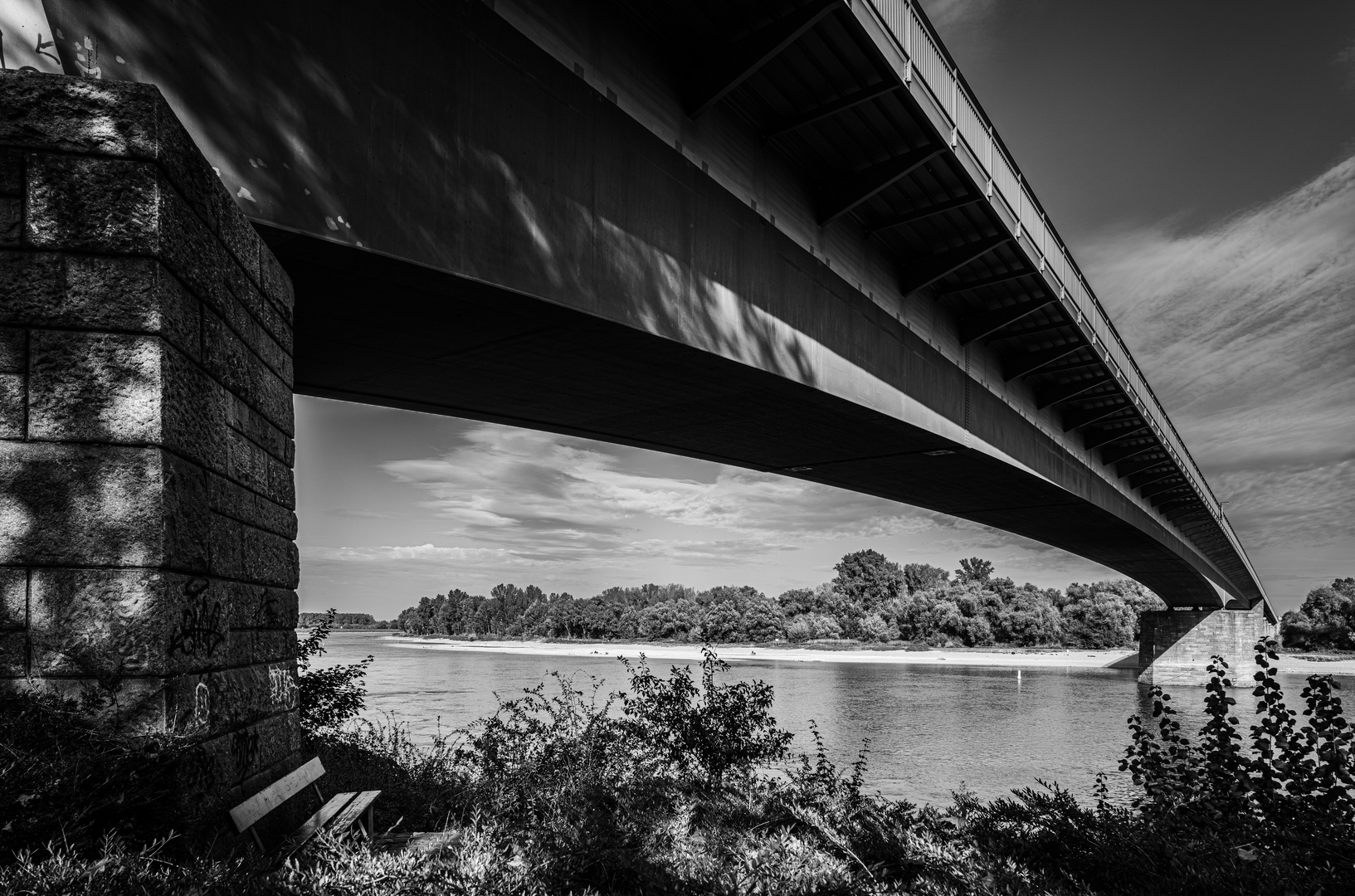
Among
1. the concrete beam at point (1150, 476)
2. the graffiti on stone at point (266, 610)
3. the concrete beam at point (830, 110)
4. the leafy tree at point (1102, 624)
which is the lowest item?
the leafy tree at point (1102, 624)

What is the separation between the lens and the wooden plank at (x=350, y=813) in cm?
454

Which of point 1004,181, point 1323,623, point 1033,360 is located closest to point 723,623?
point 1323,623

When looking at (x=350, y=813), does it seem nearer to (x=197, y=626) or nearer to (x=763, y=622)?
(x=197, y=626)

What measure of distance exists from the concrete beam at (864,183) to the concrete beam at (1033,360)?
6.29 metres

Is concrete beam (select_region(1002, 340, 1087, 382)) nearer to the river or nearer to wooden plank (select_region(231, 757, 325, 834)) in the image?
the river

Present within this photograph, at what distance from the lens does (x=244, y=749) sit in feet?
13.0

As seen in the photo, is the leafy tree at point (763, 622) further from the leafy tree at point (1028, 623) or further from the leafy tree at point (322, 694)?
the leafy tree at point (322, 694)

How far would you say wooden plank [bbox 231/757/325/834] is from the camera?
372 centimetres

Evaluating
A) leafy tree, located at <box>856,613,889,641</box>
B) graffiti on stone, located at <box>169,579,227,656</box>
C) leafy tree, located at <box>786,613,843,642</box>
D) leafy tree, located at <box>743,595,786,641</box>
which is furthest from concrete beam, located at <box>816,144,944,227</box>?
leafy tree, located at <box>743,595,786,641</box>

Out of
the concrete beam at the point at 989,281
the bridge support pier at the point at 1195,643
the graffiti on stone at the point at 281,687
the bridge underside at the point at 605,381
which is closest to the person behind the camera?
the graffiti on stone at the point at 281,687

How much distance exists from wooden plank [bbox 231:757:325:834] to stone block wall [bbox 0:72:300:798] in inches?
6.0

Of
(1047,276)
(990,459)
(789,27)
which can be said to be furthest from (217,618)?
(990,459)

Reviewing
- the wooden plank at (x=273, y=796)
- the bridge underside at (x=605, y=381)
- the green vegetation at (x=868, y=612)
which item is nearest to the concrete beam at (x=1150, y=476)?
the bridge underside at (x=605, y=381)

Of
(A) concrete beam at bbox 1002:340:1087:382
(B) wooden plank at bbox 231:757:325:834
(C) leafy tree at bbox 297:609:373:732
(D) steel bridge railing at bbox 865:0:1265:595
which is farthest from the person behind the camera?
(A) concrete beam at bbox 1002:340:1087:382
